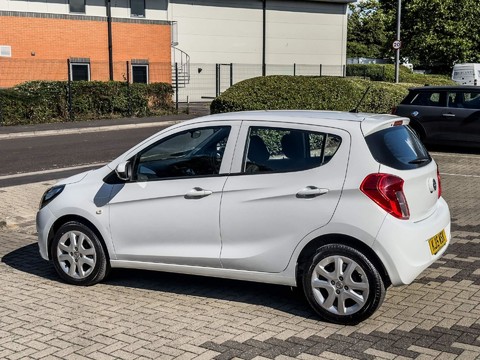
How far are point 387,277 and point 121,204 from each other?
7.58ft

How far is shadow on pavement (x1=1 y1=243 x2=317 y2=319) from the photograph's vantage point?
5.37 meters

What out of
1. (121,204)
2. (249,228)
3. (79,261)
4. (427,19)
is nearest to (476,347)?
(249,228)

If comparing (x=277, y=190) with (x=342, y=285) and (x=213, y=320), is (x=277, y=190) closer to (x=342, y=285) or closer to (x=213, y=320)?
(x=342, y=285)

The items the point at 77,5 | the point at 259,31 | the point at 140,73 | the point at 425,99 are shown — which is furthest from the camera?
the point at 259,31

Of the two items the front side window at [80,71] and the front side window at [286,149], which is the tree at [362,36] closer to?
the front side window at [80,71]

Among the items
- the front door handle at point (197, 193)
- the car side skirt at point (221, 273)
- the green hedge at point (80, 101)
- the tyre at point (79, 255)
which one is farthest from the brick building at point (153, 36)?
the front door handle at point (197, 193)

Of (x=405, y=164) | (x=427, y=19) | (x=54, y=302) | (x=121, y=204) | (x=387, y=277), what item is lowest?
(x=54, y=302)

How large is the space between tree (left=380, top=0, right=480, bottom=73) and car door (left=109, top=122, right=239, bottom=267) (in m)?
39.6

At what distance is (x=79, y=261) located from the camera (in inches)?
229

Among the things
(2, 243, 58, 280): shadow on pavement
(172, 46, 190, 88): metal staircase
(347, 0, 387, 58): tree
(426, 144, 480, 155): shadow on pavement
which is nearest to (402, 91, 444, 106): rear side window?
(426, 144, 480, 155): shadow on pavement

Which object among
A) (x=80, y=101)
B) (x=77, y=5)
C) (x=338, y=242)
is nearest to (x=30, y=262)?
(x=338, y=242)

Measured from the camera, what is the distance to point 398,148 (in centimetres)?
514

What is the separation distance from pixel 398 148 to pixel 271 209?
1.13 m

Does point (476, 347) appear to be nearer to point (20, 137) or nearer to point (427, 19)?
point (20, 137)
